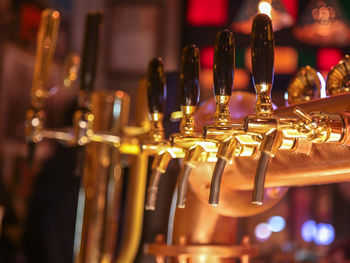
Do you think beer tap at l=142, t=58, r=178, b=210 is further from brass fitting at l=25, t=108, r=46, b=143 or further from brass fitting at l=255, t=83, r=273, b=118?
brass fitting at l=25, t=108, r=46, b=143

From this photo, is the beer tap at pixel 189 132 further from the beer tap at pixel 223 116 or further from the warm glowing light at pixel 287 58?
the warm glowing light at pixel 287 58

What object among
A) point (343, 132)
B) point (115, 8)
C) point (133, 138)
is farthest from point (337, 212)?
point (343, 132)

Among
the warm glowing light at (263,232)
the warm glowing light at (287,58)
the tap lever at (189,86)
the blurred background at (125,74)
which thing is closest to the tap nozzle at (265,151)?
the tap lever at (189,86)

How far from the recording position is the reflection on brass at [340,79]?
1.88 ft

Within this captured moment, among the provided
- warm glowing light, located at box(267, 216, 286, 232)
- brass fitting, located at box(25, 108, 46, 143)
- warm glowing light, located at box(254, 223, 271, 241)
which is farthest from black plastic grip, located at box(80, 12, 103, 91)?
warm glowing light, located at box(267, 216, 286, 232)

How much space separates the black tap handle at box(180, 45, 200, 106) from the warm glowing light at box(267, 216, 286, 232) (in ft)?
6.42

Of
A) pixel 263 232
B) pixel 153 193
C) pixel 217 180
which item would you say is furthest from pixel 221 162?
pixel 263 232

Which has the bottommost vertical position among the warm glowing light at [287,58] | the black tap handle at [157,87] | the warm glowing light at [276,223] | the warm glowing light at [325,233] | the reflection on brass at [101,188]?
the warm glowing light at [325,233]

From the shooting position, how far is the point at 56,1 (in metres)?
3.11

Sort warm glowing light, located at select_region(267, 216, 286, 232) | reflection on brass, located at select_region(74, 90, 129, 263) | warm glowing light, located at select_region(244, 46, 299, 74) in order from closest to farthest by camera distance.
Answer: reflection on brass, located at select_region(74, 90, 129, 263)
warm glowing light, located at select_region(267, 216, 286, 232)
warm glowing light, located at select_region(244, 46, 299, 74)

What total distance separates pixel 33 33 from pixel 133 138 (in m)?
1.90

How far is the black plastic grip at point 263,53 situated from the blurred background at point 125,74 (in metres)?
1.19

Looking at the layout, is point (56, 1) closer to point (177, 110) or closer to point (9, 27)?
point (9, 27)

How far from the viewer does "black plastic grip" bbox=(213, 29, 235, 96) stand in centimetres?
53
